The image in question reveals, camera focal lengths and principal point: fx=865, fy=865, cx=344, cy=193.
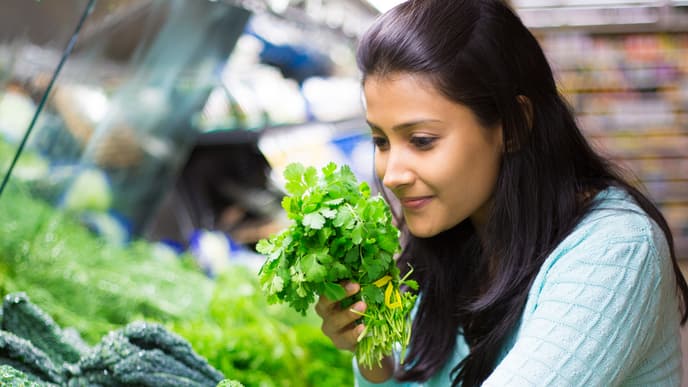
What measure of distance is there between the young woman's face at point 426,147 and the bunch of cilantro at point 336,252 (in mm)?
81

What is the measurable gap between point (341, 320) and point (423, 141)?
38 cm

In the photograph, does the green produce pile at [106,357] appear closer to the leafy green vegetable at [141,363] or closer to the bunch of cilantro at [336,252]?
the leafy green vegetable at [141,363]

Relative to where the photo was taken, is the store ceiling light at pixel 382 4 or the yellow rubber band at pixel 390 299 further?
the store ceiling light at pixel 382 4

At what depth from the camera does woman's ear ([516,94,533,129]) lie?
5.65 ft

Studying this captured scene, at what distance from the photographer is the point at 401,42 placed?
5.46 feet

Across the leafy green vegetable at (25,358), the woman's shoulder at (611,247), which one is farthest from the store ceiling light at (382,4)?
A: the leafy green vegetable at (25,358)

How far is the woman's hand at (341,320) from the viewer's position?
164 centimetres

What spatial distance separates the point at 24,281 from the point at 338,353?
92 cm

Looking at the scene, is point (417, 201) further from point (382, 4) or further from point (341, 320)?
point (382, 4)

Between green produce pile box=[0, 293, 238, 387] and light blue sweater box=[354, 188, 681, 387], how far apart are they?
62 cm

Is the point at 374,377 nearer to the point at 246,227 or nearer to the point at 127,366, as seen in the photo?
the point at 127,366

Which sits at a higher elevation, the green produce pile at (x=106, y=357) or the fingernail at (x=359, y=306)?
the fingernail at (x=359, y=306)

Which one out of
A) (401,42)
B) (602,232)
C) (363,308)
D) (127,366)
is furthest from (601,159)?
(127,366)

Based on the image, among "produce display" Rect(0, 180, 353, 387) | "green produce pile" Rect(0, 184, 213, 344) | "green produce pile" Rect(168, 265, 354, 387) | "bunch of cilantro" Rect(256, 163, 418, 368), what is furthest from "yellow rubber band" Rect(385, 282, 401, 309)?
"green produce pile" Rect(0, 184, 213, 344)
